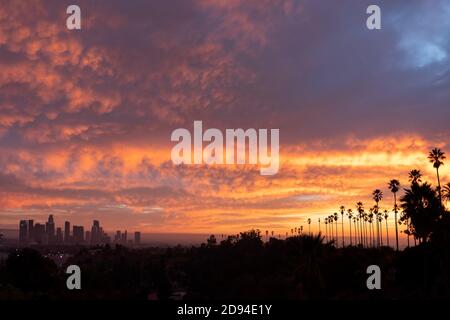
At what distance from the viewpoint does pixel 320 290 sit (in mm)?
49875

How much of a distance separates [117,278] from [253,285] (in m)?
50.1

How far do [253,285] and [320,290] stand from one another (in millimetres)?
7302

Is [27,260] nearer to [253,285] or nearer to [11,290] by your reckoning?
[11,290]

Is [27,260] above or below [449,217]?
below

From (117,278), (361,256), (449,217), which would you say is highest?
(449,217)
